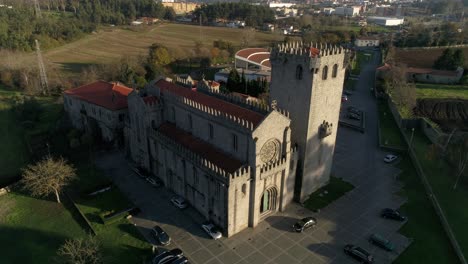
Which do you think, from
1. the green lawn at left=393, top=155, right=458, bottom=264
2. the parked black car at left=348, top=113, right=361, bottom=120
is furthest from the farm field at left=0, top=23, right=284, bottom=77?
the green lawn at left=393, top=155, right=458, bottom=264

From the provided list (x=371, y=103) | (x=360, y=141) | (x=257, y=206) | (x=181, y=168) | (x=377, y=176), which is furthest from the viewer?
(x=371, y=103)

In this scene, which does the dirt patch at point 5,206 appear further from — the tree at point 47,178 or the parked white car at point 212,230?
the parked white car at point 212,230

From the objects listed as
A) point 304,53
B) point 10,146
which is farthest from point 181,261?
point 10,146

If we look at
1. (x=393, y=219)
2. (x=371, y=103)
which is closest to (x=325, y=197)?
(x=393, y=219)

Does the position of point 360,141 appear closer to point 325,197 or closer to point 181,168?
point 325,197

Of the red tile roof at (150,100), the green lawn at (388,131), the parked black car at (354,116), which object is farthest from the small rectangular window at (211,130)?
the parked black car at (354,116)

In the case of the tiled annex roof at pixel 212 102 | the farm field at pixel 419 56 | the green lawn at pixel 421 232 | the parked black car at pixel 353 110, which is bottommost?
the green lawn at pixel 421 232
